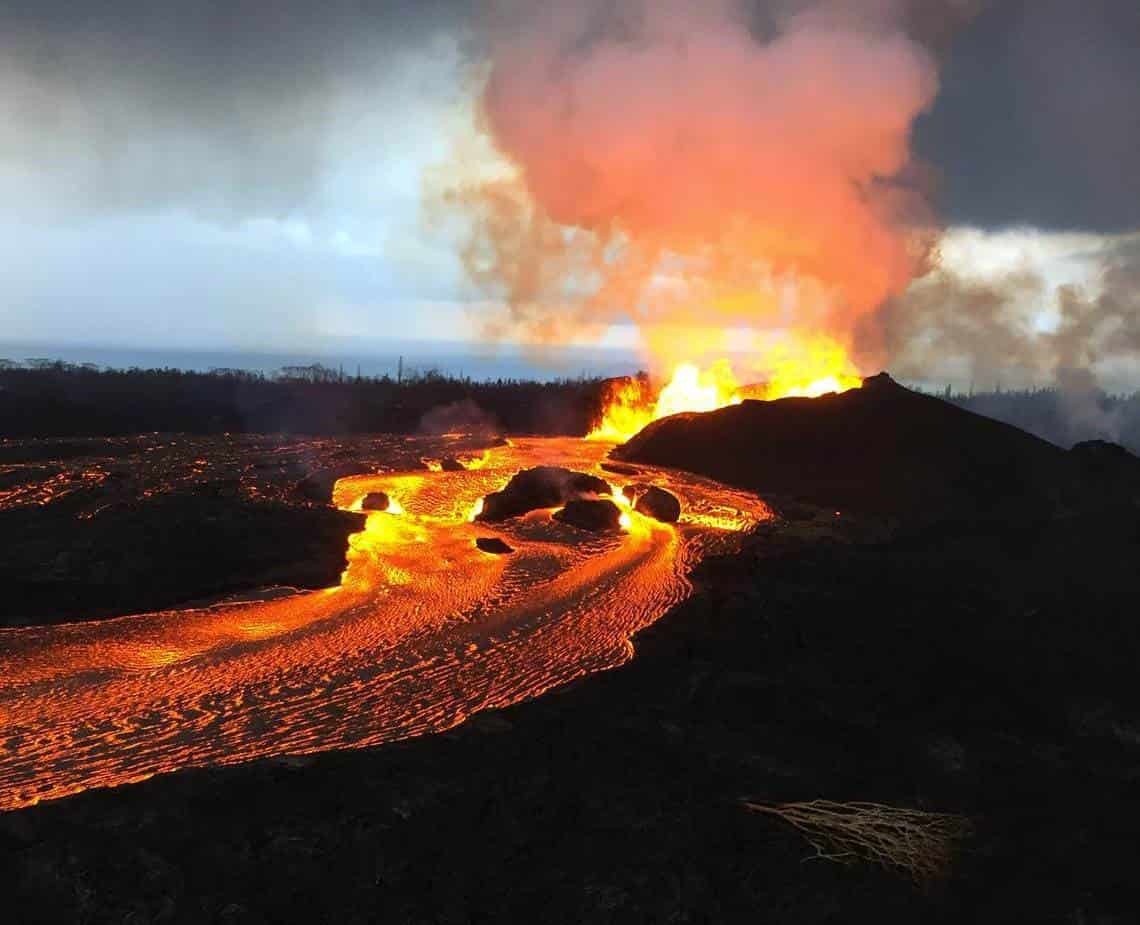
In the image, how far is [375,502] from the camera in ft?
119

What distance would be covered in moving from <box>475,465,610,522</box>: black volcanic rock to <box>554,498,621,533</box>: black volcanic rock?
2346 millimetres

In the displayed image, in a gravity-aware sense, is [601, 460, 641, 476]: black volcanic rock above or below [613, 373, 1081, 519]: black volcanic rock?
below

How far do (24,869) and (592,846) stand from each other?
724 cm

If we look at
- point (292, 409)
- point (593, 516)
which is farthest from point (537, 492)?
point (292, 409)

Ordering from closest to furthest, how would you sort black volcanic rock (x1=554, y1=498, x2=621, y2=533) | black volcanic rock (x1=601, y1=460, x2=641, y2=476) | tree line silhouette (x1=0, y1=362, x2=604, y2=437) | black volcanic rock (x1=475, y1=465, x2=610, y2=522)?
black volcanic rock (x1=554, y1=498, x2=621, y2=533) → black volcanic rock (x1=475, y1=465, x2=610, y2=522) → black volcanic rock (x1=601, y1=460, x2=641, y2=476) → tree line silhouette (x1=0, y1=362, x2=604, y2=437)

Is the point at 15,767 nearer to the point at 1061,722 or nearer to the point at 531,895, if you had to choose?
the point at 531,895

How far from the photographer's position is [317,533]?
2939cm

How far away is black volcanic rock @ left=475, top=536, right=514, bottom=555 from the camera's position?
2920cm

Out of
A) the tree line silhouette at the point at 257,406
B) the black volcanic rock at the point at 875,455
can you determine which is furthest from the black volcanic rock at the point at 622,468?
the tree line silhouette at the point at 257,406

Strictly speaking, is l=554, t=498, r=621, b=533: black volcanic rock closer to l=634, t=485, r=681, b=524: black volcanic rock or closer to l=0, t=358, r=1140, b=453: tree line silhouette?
l=634, t=485, r=681, b=524: black volcanic rock

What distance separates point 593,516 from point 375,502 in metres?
10.6

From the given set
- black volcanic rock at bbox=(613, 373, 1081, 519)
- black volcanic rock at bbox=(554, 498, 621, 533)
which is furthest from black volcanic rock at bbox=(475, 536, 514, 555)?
black volcanic rock at bbox=(613, 373, 1081, 519)

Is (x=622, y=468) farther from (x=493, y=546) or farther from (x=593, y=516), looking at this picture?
(x=493, y=546)

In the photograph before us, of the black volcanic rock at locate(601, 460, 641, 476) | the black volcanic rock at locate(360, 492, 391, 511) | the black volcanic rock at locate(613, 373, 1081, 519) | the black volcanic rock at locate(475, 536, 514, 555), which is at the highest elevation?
the black volcanic rock at locate(613, 373, 1081, 519)
